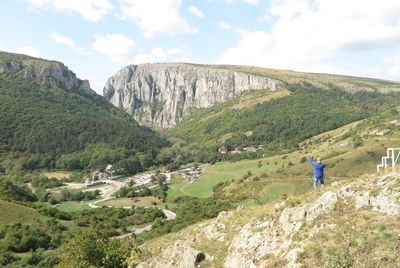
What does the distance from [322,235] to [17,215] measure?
93557 millimetres

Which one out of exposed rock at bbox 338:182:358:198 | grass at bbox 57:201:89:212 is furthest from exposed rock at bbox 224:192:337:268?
grass at bbox 57:201:89:212

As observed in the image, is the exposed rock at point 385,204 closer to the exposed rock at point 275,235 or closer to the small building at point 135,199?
the exposed rock at point 275,235

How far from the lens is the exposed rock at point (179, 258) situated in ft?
90.7

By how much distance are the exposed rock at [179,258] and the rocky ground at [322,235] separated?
0.08m

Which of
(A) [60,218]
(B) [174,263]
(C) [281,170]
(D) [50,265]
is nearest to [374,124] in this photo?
(C) [281,170]

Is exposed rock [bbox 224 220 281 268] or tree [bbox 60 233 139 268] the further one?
tree [bbox 60 233 139 268]

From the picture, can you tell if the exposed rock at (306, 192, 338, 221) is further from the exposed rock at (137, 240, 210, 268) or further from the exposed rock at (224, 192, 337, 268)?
the exposed rock at (137, 240, 210, 268)

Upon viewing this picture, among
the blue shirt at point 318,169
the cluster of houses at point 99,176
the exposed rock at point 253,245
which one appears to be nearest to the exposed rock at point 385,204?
the exposed rock at point 253,245

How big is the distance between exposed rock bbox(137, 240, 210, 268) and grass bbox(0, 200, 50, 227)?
70.5m

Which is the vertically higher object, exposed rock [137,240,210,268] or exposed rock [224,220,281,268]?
exposed rock [224,220,281,268]

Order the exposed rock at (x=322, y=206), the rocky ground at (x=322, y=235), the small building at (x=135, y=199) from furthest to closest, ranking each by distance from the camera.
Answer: the small building at (x=135, y=199)
the exposed rock at (x=322, y=206)
the rocky ground at (x=322, y=235)

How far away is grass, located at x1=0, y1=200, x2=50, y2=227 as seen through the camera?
92756mm

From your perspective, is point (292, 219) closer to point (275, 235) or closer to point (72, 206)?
point (275, 235)

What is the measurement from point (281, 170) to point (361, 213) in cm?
10865
